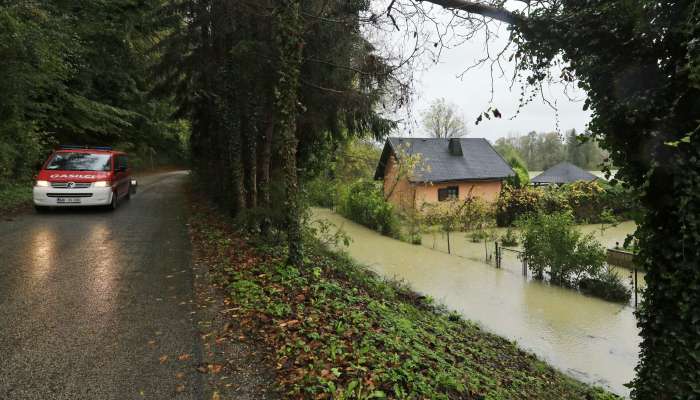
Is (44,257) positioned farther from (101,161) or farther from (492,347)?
(492,347)

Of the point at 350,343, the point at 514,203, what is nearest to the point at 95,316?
the point at 350,343

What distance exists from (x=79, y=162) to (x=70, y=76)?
405 inches

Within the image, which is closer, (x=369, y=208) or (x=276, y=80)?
(x=276, y=80)

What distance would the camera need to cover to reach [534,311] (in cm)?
1234

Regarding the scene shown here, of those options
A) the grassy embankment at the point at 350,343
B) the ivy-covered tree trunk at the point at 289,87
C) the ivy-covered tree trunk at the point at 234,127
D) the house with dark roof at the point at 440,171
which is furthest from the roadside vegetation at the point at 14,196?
the house with dark roof at the point at 440,171

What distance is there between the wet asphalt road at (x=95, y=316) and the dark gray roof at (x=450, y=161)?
76.9ft

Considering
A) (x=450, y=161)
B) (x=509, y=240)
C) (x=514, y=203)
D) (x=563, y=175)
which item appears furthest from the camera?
(x=563, y=175)

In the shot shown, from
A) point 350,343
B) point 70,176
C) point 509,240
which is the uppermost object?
point 70,176

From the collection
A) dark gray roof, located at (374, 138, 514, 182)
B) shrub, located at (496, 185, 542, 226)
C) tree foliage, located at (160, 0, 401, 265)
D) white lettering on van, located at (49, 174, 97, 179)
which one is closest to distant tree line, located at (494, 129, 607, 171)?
dark gray roof, located at (374, 138, 514, 182)

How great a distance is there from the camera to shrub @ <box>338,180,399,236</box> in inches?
970

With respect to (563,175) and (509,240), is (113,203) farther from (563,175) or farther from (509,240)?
(563,175)

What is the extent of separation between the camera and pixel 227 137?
1148cm

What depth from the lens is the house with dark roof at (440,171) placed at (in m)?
29.7

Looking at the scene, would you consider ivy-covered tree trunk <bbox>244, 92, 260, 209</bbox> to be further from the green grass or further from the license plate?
the green grass
